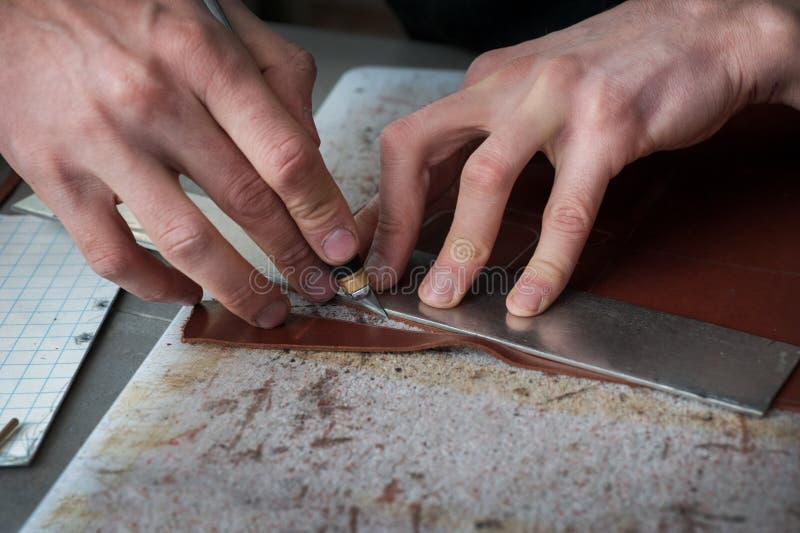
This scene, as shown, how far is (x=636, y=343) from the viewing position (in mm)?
1204

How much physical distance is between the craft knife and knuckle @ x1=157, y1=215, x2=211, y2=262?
25 centimetres

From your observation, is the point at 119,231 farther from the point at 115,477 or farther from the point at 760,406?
the point at 760,406

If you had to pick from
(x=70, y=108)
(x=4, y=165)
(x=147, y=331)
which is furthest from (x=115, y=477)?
(x=4, y=165)

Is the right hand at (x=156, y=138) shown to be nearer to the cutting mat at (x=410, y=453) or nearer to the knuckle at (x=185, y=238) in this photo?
the knuckle at (x=185, y=238)

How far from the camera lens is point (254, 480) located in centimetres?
103

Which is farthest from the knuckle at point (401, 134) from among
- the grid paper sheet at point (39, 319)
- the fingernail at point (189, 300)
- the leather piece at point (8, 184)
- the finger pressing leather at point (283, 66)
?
the leather piece at point (8, 184)

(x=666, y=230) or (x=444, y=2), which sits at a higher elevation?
(x=444, y=2)

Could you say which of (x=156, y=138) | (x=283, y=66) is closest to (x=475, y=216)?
(x=283, y=66)

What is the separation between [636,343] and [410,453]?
0.43 meters

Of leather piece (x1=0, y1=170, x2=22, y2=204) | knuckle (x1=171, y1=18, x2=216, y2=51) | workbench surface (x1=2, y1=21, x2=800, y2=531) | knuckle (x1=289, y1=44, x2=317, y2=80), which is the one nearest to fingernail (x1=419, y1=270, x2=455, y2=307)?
workbench surface (x1=2, y1=21, x2=800, y2=531)

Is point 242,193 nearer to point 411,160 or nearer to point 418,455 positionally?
point 411,160

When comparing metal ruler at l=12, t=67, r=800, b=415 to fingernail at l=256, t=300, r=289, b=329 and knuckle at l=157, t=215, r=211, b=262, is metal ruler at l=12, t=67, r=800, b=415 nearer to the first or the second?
fingernail at l=256, t=300, r=289, b=329

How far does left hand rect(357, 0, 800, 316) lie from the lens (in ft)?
4.17

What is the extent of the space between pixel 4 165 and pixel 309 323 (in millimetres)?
1255
